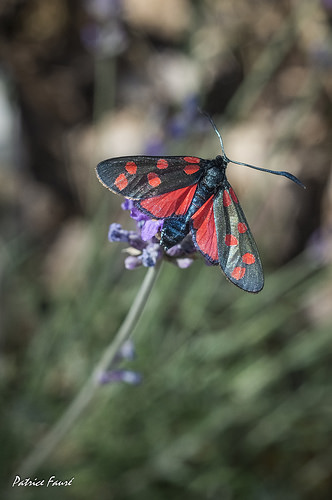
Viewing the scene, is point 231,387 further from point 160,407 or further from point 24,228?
point 24,228

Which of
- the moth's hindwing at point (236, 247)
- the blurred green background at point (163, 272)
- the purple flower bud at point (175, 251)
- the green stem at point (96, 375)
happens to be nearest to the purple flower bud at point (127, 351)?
the green stem at point (96, 375)

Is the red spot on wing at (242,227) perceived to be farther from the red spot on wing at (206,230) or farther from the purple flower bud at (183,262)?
the purple flower bud at (183,262)

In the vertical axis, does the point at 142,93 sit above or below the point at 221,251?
above

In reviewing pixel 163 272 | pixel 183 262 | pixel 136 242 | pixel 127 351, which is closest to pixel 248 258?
pixel 183 262

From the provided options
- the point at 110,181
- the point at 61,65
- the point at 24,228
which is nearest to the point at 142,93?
the point at 61,65

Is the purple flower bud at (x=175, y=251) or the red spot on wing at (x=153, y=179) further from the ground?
the red spot on wing at (x=153, y=179)

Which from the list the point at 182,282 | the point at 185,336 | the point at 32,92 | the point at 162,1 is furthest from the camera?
the point at 162,1
